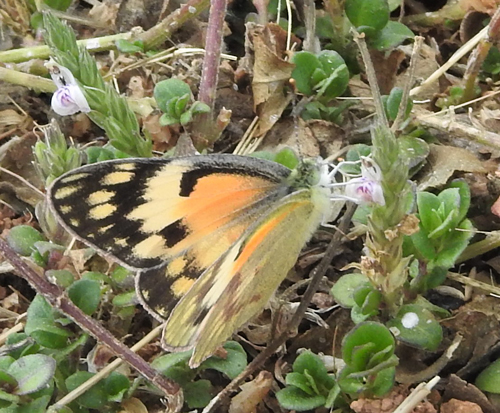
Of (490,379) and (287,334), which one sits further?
(287,334)

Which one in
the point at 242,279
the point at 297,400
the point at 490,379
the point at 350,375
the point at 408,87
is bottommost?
the point at 490,379

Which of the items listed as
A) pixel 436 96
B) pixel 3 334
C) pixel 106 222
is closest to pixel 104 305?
pixel 3 334

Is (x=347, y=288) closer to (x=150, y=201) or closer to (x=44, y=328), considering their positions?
(x=150, y=201)

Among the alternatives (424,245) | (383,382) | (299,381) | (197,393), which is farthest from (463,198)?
(197,393)

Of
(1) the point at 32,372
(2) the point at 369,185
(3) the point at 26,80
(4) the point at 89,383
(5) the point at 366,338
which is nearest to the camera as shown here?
(2) the point at 369,185

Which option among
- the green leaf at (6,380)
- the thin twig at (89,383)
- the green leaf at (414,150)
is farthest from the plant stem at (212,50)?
the green leaf at (6,380)

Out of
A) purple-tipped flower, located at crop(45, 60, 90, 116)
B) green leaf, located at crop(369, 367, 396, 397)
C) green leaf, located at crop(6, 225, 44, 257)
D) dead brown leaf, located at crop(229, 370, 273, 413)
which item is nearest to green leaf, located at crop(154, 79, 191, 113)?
purple-tipped flower, located at crop(45, 60, 90, 116)
